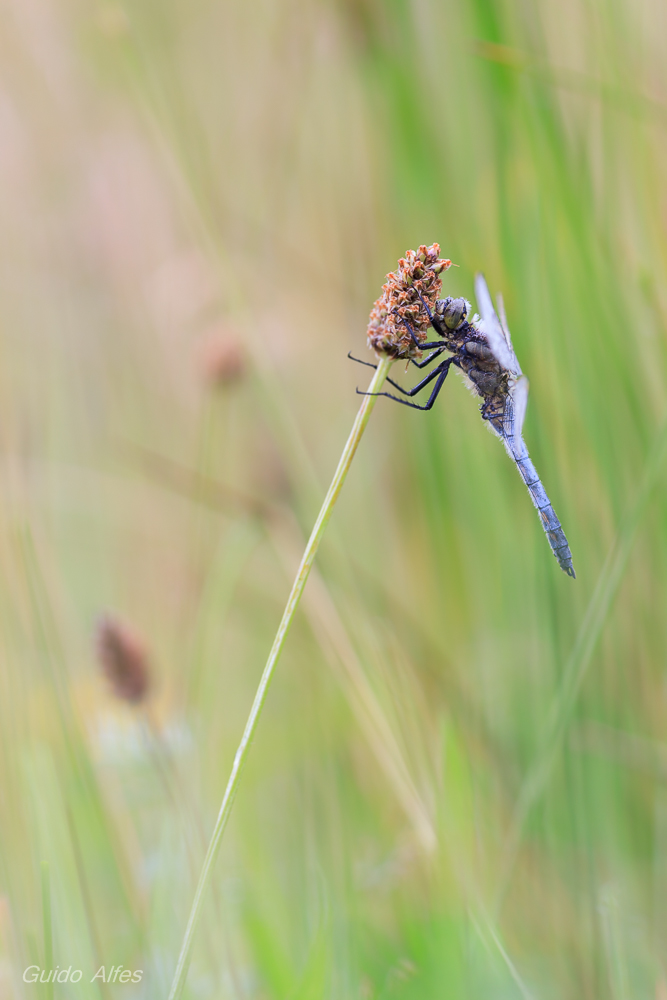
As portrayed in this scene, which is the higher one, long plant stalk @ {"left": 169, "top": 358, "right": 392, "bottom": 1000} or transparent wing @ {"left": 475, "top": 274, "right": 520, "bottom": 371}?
transparent wing @ {"left": 475, "top": 274, "right": 520, "bottom": 371}

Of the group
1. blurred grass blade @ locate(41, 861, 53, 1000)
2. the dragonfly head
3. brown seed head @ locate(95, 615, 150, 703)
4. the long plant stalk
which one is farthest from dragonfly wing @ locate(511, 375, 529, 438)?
blurred grass blade @ locate(41, 861, 53, 1000)

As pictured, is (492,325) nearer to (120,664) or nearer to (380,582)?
(120,664)

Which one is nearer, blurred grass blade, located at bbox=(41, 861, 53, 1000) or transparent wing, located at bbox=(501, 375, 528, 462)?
blurred grass blade, located at bbox=(41, 861, 53, 1000)

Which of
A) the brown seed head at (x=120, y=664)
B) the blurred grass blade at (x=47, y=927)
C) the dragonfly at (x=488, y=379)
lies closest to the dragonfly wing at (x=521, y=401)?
the dragonfly at (x=488, y=379)

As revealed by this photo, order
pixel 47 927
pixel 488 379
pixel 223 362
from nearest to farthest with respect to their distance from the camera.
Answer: pixel 47 927 < pixel 488 379 < pixel 223 362

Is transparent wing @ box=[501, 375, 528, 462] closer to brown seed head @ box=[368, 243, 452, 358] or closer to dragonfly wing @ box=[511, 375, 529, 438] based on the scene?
dragonfly wing @ box=[511, 375, 529, 438]

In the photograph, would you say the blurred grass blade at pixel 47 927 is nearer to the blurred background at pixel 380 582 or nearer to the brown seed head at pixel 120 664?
the blurred background at pixel 380 582

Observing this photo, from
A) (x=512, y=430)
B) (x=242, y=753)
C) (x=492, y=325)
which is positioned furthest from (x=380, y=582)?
(x=242, y=753)
